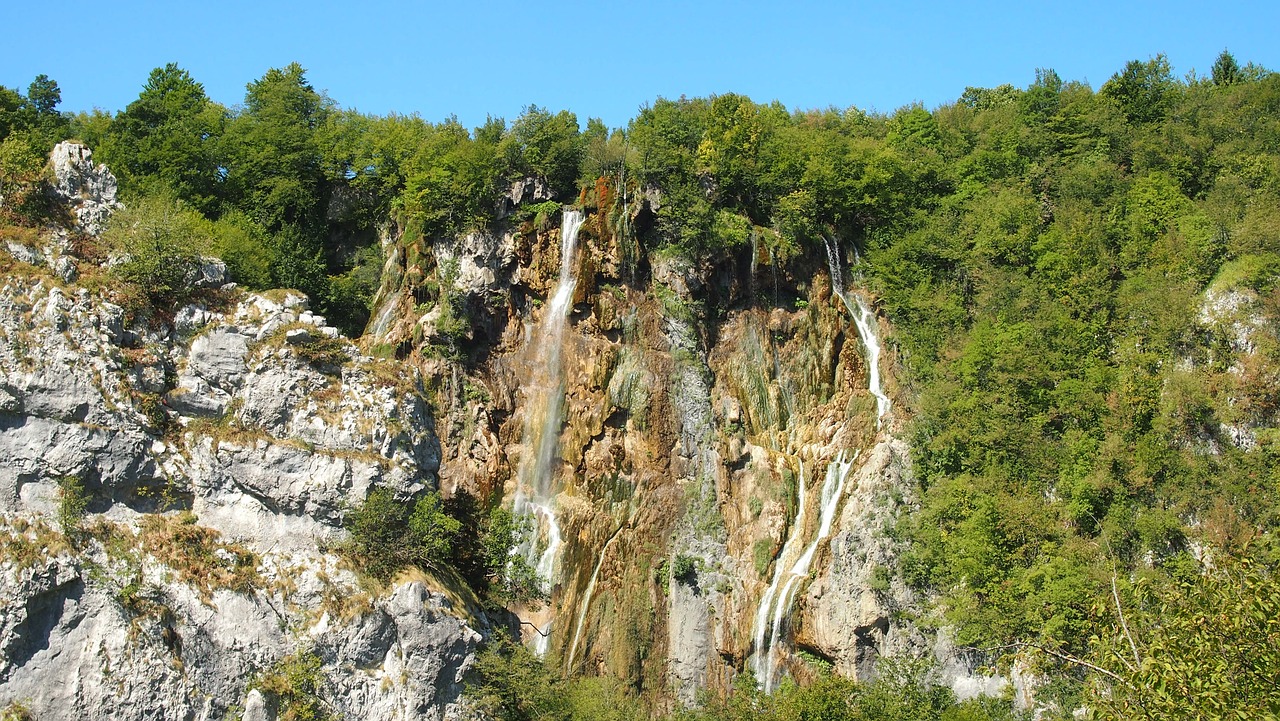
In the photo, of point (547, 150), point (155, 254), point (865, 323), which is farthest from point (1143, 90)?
point (155, 254)

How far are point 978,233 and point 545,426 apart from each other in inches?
646

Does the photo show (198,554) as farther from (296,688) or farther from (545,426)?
(545,426)

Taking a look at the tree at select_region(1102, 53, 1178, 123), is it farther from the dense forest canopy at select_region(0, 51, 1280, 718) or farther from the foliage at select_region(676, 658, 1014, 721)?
the foliage at select_region(676, 658, 1014, 721)

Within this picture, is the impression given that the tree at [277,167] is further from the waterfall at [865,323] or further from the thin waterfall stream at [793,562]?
the thin waterfall stream at [793,562]

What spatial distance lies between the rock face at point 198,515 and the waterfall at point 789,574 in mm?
8315

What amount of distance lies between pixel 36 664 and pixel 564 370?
17.0 metres

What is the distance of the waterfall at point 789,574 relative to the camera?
1267 inches

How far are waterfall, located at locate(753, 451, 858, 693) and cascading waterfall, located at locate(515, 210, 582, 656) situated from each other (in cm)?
623

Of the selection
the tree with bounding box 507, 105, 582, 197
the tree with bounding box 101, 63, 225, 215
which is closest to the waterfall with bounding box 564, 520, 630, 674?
the tree with bounding box 507, 105, 582, 197

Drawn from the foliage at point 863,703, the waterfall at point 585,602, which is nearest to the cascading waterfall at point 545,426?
the waterfall at point 585,602

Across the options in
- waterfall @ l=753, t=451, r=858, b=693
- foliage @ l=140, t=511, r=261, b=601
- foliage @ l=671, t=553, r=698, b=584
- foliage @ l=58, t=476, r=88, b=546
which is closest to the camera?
foliage @ l=58, t=476, r=88, b=546

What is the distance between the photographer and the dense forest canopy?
30.9 metres

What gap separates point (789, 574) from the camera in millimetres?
32969

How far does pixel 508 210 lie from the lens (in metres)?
38.0
